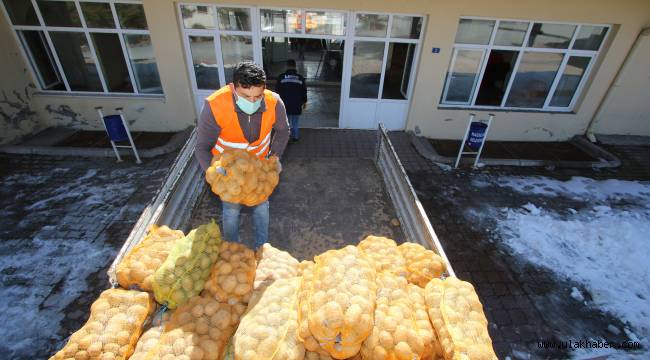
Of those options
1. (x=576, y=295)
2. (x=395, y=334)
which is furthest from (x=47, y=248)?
(x=576, y=295)

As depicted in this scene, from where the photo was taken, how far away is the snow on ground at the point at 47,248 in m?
3.70

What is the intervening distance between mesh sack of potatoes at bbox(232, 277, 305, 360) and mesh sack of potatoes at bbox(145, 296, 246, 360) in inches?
5.4

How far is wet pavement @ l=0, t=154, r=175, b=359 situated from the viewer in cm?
374

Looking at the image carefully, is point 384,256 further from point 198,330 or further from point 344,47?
point 344,47

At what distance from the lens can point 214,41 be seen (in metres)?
7.50

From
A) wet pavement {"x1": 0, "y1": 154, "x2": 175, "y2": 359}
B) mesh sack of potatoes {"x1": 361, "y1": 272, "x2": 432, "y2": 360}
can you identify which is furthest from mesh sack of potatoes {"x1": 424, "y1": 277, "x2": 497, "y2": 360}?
wet pavement {"x1": 0, "y1": 154, "x2": 175, "y2": 359}

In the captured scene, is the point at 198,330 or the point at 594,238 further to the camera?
the point at 594,238

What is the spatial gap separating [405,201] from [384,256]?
4.72ft

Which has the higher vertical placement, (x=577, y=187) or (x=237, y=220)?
(x=237, y=220)

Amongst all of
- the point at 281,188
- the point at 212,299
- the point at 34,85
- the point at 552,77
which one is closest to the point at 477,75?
the point at 552,77

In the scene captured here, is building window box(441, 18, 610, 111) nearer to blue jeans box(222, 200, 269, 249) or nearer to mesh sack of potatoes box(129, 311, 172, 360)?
blue jeans box(222, 200, 269, 249)

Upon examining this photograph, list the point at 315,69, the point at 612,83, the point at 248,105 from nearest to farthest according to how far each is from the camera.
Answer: the point at 248,105, the point at 612,83, the point at 315,69

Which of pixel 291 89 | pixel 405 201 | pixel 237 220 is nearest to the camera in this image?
pixel 237 220

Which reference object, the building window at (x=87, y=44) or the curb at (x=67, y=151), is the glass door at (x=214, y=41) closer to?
the building window at (x=87, y=44)
